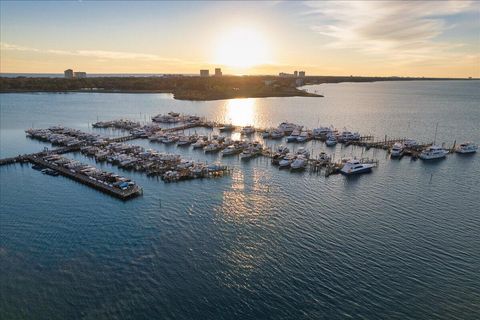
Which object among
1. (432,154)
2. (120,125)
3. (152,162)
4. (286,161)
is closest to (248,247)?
(286,161)

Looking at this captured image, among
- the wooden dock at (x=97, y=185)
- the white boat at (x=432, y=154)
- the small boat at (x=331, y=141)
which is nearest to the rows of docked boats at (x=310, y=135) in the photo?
the small boat at (x=331, y=141)

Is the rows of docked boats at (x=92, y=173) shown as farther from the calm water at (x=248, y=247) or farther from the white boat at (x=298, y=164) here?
the white boat at (x=298, y=164)

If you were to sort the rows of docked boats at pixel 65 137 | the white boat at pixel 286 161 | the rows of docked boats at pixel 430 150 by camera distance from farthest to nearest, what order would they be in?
1. the rows of docked boats at pixel 65 137
2. the rows of docked boats at pixel 430 150
3. the white boat at pixel 286 161

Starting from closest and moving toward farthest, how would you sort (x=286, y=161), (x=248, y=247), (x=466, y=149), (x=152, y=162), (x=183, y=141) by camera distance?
1. (x=248, y=247)
2. (x=152, y=162)
3. (x=286, y=161)
4. (x=466, y=149)
5. (x=183, y=141)

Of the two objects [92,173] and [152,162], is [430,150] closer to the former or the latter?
[152,162]

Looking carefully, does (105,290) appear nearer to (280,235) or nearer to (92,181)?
(280,235)

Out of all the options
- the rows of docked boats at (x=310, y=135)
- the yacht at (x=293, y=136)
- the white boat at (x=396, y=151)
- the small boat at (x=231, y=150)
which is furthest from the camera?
the yacht at (x=293, y=136)
